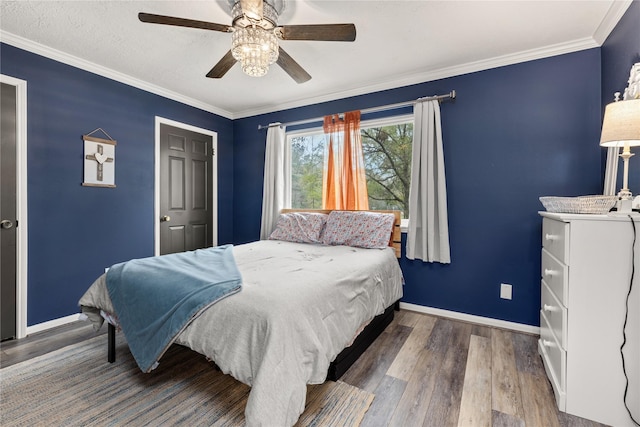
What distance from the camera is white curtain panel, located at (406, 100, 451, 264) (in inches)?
110

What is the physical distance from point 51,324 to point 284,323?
2584 millimetres

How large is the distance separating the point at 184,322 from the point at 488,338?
2326 millimetres

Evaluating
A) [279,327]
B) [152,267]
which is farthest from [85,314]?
[279,327]

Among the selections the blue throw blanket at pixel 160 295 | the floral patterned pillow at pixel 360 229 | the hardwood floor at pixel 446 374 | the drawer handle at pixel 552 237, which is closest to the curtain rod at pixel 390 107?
the floral patterned pillow at pixel 360 229

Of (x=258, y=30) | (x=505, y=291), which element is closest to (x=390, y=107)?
(x=258, y=30)

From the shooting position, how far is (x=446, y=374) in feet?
6.26

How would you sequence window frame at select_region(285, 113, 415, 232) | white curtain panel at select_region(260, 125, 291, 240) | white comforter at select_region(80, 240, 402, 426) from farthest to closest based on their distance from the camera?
white curtain panel at select_region(260, 125, 291, 240)
window frame at select_region(285, 113, 415, 232)
white comforter at select_region(80, 240, 402, 426)

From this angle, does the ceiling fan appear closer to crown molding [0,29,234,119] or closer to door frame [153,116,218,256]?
crown molding [0,29,234,119]

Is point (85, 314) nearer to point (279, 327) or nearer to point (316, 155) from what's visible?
point (279, 327)

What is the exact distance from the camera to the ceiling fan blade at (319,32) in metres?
1.62

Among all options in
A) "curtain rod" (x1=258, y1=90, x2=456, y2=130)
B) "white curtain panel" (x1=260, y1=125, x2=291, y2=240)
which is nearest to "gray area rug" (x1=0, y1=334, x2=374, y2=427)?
"white curtain panel" (x1=260, y1=125, x2=291, y2=240)

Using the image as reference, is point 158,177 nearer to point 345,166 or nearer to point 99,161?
point 99,161

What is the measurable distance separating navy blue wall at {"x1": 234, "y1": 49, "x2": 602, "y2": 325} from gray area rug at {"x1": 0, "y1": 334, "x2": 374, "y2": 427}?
5.43 feet

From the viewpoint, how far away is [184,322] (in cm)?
147
